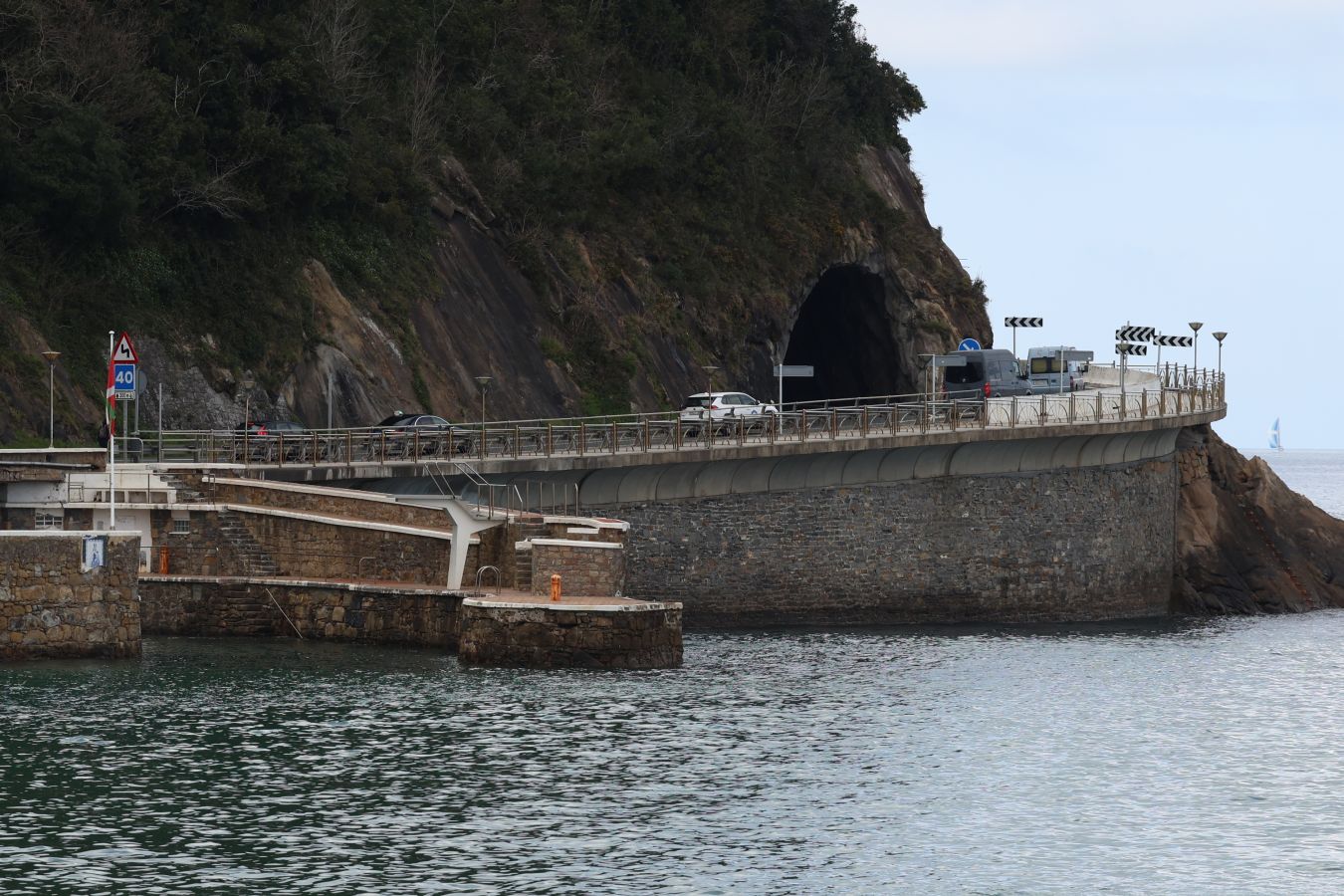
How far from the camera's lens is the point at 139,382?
56.7 meters

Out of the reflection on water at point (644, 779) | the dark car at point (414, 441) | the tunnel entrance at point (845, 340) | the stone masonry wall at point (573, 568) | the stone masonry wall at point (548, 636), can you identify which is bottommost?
the reflection on water at point (644, 779)

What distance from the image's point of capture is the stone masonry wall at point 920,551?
194ft

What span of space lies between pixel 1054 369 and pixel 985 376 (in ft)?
24.9

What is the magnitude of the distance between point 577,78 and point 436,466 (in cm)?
4147

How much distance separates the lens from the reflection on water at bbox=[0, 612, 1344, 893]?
29500mm

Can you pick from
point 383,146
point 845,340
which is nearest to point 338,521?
point 383,146

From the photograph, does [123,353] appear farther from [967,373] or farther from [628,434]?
[967,373]

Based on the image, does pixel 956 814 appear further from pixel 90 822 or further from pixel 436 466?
pixel 436 466

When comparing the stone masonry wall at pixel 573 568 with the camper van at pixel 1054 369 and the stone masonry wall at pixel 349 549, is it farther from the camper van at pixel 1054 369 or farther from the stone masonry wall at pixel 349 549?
the camper van at pixel 1054 369

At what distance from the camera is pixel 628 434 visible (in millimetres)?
59750

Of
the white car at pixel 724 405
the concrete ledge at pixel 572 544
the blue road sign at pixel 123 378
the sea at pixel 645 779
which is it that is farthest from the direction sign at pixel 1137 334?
the blue road sign at pixel 123 378

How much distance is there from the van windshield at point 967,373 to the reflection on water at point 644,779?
28.0 meters

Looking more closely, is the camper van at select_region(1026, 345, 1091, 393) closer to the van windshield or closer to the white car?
the van windshield

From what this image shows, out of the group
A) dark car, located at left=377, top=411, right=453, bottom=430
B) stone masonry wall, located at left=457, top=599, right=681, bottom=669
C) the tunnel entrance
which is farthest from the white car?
the tunnel entrance
